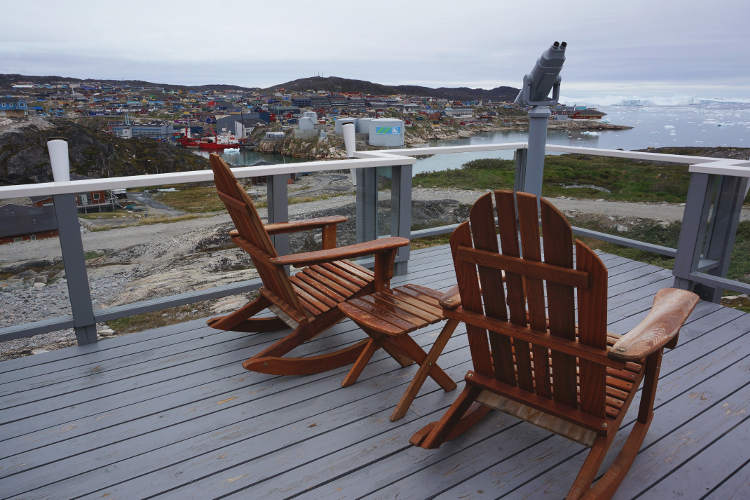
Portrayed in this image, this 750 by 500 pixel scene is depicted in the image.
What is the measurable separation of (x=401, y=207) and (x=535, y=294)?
248 cm

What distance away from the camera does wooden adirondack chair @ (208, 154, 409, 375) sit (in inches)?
88.1

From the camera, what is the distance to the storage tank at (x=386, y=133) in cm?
487

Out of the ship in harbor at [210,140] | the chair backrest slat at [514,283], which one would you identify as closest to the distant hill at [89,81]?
the ship in harbor at [210,140]

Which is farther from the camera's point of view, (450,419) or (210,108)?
(210,108)

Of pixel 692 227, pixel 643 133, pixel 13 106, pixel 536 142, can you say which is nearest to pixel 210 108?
pixel 13 106

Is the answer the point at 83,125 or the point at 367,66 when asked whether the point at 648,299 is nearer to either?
the point at 83,125

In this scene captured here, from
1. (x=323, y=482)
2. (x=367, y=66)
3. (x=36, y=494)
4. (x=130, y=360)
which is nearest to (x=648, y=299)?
(x=323, y=482)

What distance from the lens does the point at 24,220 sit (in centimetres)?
242

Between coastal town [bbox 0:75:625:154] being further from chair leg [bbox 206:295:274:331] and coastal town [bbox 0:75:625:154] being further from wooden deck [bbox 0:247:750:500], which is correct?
wooden deck [bbox 0:247:750:500]

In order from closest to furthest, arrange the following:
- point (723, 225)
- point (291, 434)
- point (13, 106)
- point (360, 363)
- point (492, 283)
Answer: point (492, 283) → point (291, 434) → point (360, 363) → point (723, 225) → point (13, 106)

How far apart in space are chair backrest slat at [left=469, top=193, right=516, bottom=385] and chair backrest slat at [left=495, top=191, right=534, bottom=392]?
0.03m

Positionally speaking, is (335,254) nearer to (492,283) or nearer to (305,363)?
(305,363)

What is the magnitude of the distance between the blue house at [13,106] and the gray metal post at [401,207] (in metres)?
16.4

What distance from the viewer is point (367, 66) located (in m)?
36.8
